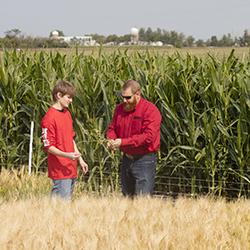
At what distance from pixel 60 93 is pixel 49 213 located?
3357mm

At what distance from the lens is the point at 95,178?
33.1 feet

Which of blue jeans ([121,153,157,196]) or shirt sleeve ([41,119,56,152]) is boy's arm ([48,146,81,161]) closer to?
shirt sleeve ([41,119,56,152])

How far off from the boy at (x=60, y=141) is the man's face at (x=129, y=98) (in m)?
0.52

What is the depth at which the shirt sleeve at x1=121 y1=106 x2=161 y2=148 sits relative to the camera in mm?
6914

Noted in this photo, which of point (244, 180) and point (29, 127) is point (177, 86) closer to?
point (244, 180)

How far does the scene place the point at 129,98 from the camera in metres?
6.92

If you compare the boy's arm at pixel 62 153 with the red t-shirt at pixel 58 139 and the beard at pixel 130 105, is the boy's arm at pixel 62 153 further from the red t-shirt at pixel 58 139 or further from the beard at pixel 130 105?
the beard at pixel 130 105

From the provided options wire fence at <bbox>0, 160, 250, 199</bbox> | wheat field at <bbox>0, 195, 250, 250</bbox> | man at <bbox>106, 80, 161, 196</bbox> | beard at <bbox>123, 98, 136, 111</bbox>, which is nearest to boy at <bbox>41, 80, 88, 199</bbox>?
man at <bbox>106, 80, 161, 196</bbox>

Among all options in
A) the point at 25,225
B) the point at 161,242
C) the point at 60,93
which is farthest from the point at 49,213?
the point at 60,93

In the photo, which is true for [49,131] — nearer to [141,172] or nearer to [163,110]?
[141,172]

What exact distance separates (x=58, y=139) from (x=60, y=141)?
3 cm

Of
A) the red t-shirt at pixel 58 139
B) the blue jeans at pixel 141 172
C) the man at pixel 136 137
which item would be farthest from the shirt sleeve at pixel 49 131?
the blue jeans at pixel 141 172

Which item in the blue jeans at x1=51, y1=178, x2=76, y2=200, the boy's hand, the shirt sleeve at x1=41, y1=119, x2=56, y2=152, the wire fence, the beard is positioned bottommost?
the wire fence

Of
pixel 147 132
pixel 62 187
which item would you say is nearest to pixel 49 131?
pixel 62 187
